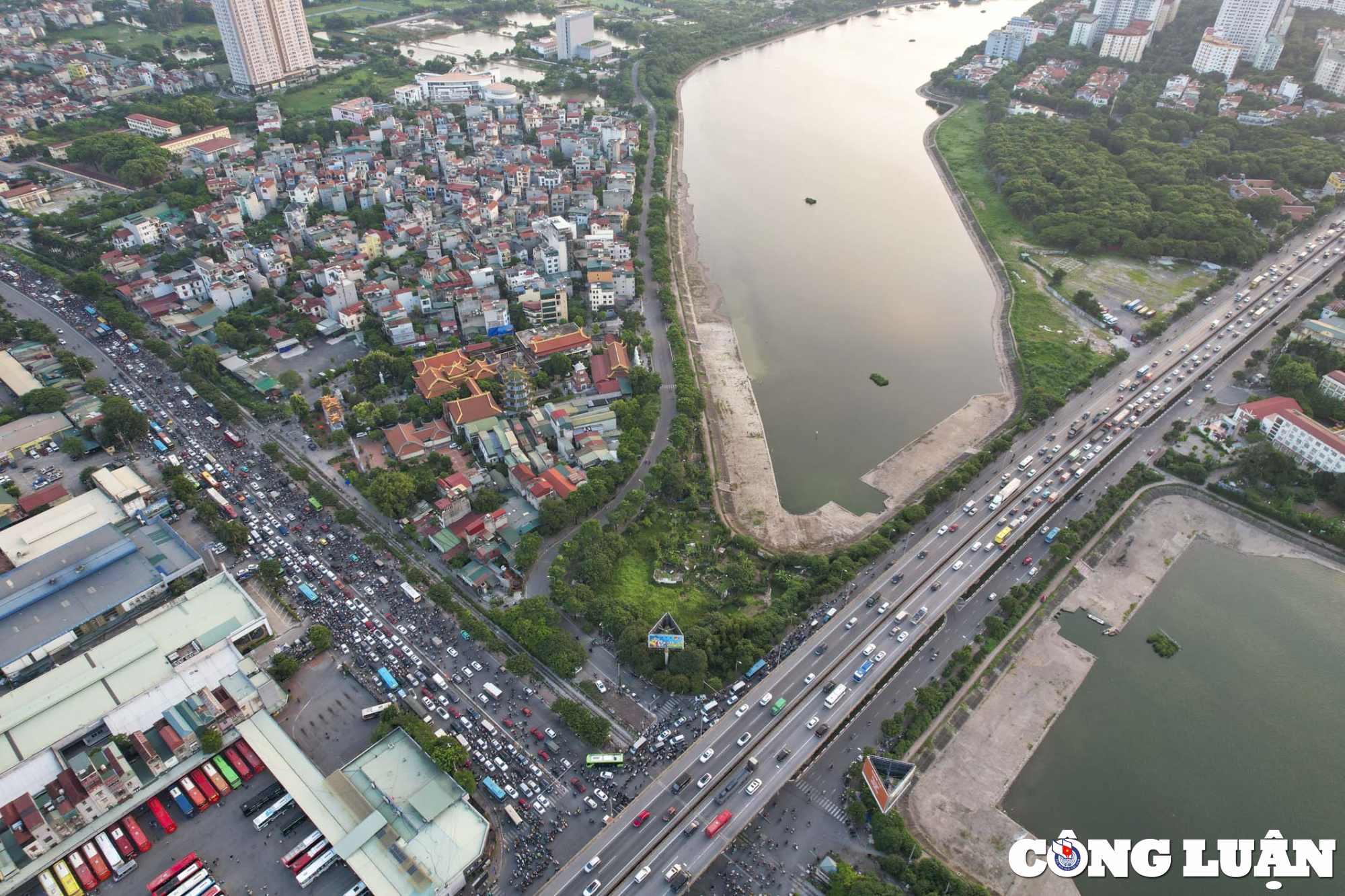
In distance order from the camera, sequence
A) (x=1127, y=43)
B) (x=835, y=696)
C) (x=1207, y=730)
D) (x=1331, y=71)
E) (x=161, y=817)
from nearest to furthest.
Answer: (x=161, y=817) → (x=835, y=696) → (x=1207, y=730) → (x=1331, y=71) → (x=1127, y=43)

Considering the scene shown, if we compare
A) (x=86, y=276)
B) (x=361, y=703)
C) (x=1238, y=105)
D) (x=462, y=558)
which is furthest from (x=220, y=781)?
(x=1238, y=105)

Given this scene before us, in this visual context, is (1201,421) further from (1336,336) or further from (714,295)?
(714,295)

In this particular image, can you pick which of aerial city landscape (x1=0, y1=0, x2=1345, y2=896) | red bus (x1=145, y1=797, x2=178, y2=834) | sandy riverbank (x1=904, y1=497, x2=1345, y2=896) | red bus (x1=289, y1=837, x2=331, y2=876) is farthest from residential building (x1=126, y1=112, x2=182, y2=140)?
sandy riverbank (x1=904, y1=497, x2=1345, y2=896)

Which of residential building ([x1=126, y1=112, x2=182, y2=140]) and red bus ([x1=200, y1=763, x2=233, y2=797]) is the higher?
residential building ([x1=126, y1=112, x2=182, y2=140])

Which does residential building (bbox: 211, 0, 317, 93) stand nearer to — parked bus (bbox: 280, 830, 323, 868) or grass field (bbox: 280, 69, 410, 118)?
grass field (bbox: 280, 69, 410, 118)

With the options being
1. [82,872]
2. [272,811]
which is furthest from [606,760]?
[82,872]

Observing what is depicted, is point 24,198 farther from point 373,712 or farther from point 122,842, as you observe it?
point 373,712

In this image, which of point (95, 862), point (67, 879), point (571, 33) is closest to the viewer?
point (67, 879)
